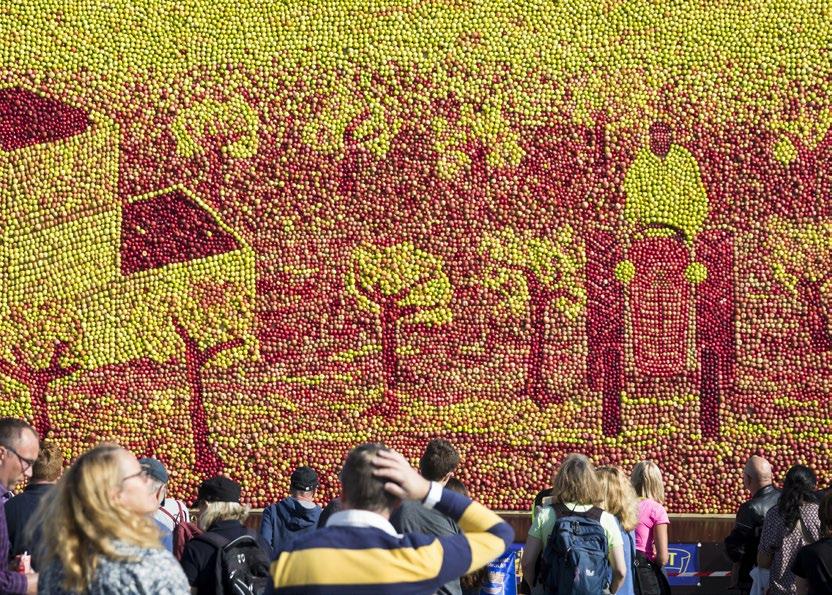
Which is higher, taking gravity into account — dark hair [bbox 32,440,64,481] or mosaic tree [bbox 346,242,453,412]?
mosaic tree [bbox 346,242,453,412]

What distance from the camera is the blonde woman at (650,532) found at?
21.9 ft

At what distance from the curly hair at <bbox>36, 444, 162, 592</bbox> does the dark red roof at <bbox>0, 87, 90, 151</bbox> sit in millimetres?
8636

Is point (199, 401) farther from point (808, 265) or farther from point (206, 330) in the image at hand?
point (808, 265)

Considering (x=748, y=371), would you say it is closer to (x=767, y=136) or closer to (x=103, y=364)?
(x=767, y=136)

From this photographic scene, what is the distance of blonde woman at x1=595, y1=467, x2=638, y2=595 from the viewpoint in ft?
19.5

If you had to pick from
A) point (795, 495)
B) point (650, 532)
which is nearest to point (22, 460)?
point (650, 532)

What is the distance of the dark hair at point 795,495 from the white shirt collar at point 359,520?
3.68 m

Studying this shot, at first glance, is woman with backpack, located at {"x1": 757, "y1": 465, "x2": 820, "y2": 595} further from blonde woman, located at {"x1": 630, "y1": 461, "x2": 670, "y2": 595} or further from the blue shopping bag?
the blue shopping bag

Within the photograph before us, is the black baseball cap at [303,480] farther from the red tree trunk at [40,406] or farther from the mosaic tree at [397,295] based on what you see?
the red tree trunk at [40,406]

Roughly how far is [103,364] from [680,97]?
609 cm

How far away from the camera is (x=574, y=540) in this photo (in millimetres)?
5520

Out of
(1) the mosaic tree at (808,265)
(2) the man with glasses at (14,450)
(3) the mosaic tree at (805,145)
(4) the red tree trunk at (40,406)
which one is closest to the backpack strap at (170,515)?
(2) the man with glasses at (14,450)

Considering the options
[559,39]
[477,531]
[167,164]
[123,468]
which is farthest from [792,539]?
[167,164]

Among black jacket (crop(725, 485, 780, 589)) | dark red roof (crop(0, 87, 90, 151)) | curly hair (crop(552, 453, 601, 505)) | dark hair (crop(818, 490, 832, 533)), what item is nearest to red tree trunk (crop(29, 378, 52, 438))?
dark red roof (crop(0, 87, 90, 151))
